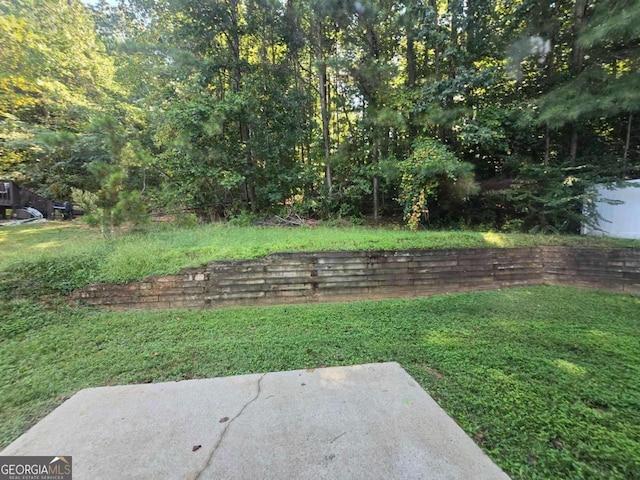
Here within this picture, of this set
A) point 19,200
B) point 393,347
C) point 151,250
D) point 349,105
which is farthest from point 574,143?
point 19,200

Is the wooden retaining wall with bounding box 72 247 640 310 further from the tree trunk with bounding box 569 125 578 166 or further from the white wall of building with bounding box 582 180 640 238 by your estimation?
the tree trunk with bounding box 569 125 578 166

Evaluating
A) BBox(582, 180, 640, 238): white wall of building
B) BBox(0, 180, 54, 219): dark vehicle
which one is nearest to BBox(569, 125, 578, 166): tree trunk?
BBox(582, 180, 640, 238): white wall of building

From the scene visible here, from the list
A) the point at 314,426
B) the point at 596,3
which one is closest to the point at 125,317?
the point at 314,426

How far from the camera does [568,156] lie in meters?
5.88

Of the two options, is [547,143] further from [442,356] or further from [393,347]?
[393,347]

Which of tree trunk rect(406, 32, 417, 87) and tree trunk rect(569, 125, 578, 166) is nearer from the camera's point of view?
tree trunk rect(569, 125, 578, 166)

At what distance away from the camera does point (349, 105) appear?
765cm

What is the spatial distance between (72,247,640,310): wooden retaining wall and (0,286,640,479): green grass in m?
0.21

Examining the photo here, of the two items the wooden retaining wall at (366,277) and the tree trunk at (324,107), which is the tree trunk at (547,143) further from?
the tree trunk at (324,107)

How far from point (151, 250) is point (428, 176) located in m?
4.97

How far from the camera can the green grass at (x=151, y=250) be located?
10.6ft

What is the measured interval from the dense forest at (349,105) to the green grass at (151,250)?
1026 mm

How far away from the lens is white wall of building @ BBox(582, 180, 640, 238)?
4883 mm

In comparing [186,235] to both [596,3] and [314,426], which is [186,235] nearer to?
[314,426]
